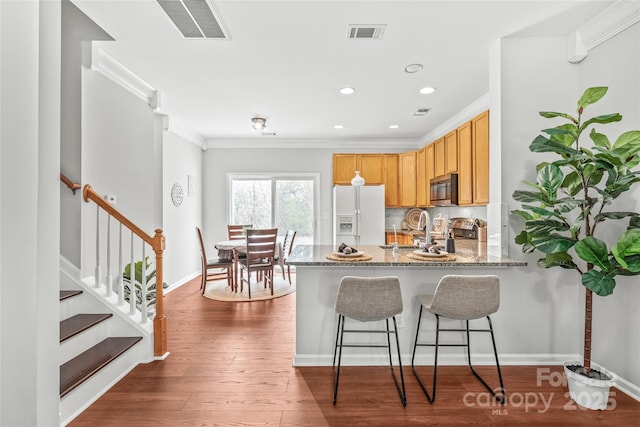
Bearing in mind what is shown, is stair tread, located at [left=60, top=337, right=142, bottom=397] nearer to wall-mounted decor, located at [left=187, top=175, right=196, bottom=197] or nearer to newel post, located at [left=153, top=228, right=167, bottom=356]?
newel post, located at [left=153, top=228, right=167, bottom=356]

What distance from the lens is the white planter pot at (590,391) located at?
2004 mm

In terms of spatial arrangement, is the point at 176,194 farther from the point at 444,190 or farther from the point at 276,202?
the point at 444,190

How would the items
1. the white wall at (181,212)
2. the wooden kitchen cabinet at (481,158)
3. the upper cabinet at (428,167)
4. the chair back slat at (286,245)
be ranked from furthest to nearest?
the chair back slat at (286,245)
the white wall at (181,212)
the upper cabinet at (428,167)
the wooden kitchen cabinet at (481,158)

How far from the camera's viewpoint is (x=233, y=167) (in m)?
6.10

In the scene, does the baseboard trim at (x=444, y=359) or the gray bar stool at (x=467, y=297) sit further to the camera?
the baseboard trim at (x=444, y=359)

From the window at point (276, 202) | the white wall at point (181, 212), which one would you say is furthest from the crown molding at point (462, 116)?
the white wall at point (181, 212)

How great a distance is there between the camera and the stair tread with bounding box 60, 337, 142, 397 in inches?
78.4

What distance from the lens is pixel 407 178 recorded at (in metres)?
5.71

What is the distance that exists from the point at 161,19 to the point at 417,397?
3.18 m

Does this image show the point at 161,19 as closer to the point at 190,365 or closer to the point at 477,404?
the point at 190,365

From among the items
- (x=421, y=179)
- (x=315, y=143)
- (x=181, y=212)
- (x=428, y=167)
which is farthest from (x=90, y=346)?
(x=421, y=179)

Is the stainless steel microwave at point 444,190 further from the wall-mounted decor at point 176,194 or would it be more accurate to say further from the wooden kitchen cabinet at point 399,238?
the wall-mounted decor at point 176,194

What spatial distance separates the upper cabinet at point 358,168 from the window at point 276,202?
20.7 inches

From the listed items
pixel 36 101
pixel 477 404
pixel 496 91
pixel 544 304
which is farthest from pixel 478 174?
pixel 36 101
